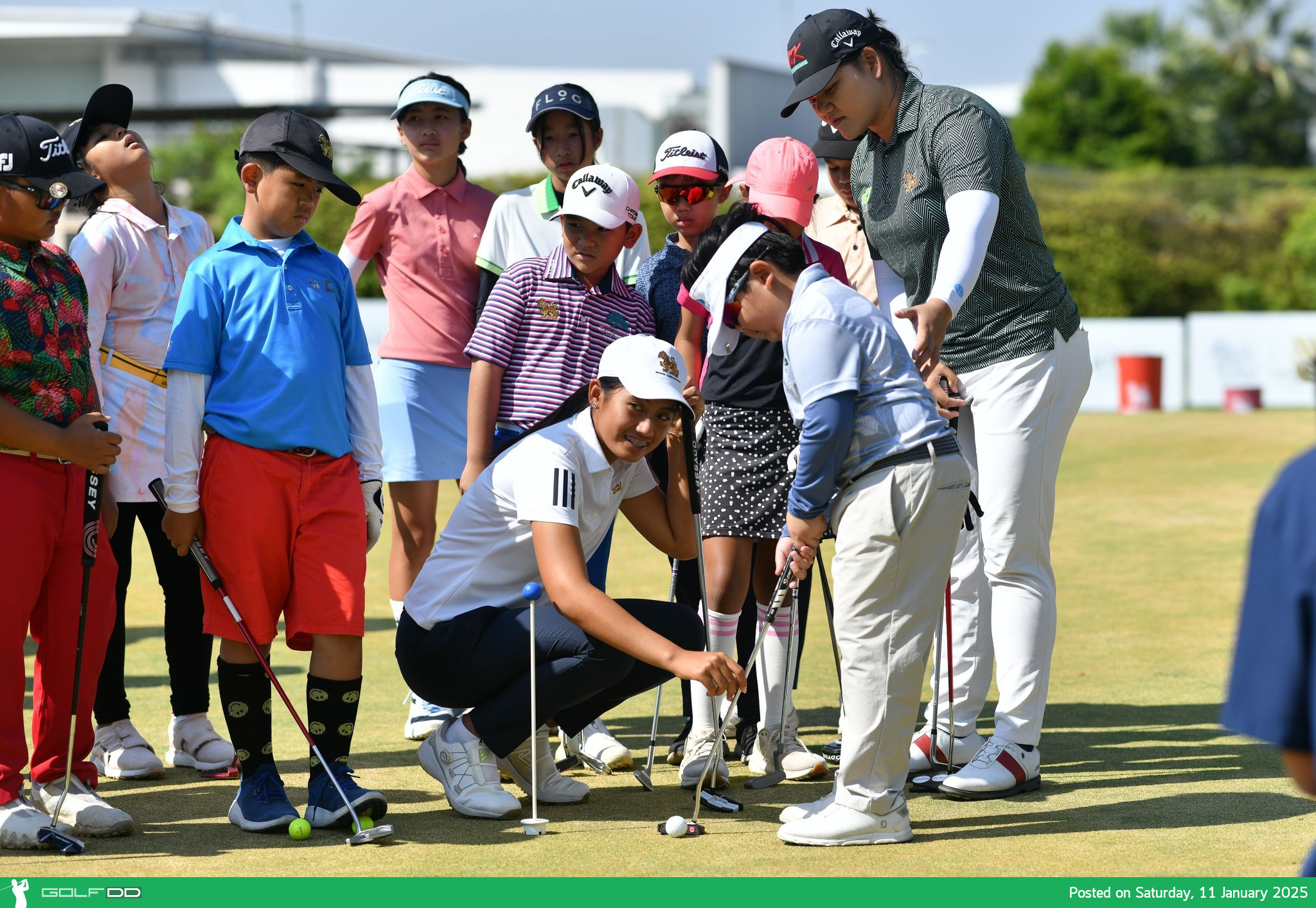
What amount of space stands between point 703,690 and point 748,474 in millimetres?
724

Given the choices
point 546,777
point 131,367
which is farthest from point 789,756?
point 131,367

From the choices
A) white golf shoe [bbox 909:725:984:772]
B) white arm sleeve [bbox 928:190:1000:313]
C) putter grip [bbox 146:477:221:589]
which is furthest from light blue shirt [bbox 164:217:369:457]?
white golf shoe [bbox 909:725:984:772]

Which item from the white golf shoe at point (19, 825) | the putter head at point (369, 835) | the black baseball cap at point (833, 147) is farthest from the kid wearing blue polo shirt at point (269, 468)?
the black baseball cap at point (833, 147)

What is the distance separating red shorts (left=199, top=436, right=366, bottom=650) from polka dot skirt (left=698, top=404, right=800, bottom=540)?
1.24 meters

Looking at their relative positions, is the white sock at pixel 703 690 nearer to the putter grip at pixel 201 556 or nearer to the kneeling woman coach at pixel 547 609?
the kneeling woman coach at pixel 547 609

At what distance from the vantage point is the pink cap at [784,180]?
16.2ft

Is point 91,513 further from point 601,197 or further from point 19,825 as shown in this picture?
point 601,197

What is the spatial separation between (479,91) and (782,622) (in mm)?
40179

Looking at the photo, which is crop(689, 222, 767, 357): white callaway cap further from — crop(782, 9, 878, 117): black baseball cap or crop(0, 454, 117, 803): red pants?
crop(0, 454, 117, 803): red pants

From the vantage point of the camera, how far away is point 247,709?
14.0 ft

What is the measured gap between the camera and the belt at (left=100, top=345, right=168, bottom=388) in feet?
16.4

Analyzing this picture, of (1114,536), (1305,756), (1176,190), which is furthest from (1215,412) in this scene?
(1305,756)

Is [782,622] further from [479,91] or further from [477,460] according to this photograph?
[479,91]

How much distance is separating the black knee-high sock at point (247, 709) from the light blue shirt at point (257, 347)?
0.66 meters
